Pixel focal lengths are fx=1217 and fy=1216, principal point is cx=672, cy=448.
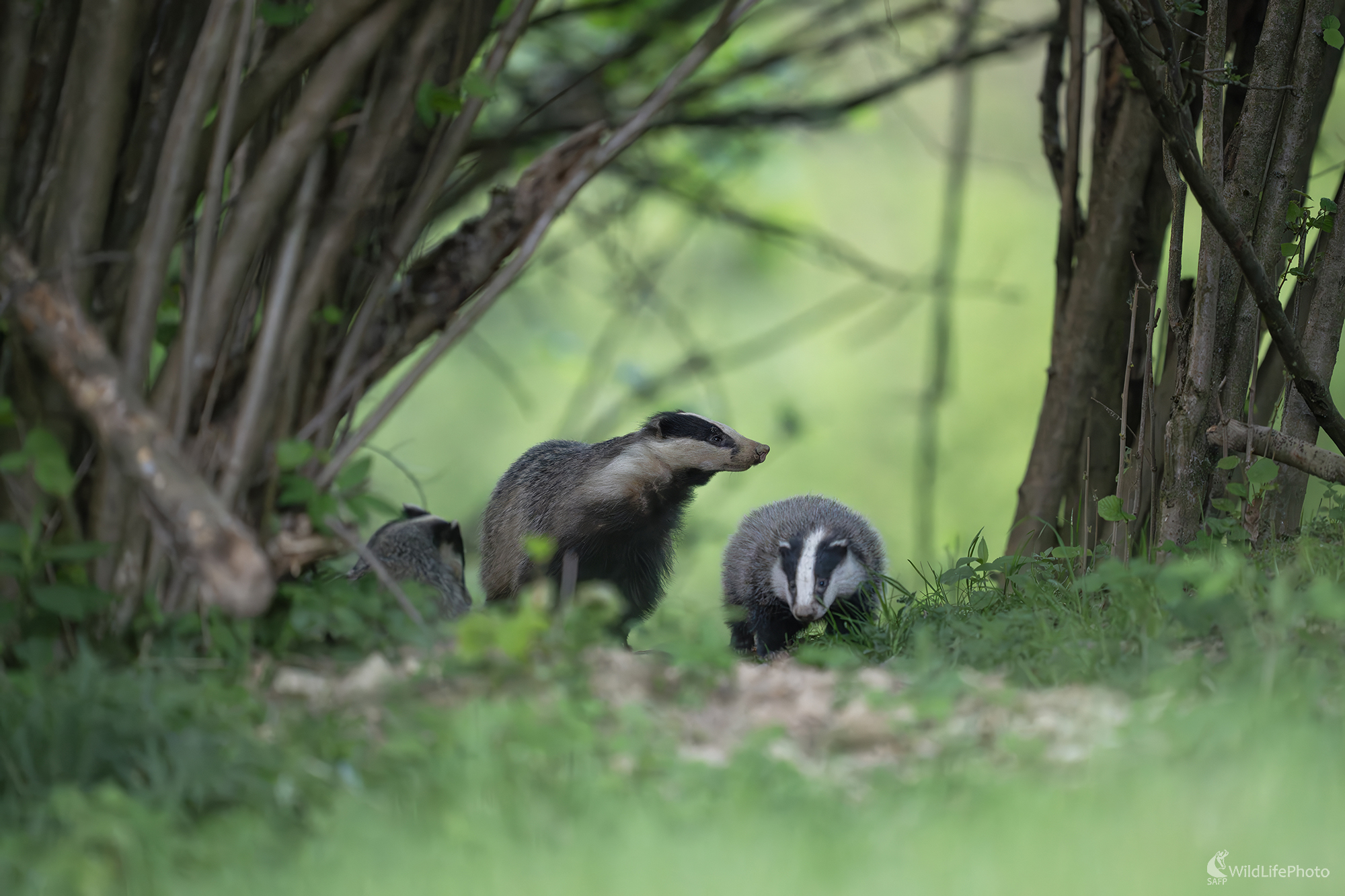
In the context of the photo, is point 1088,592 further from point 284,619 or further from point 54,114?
point 54,114

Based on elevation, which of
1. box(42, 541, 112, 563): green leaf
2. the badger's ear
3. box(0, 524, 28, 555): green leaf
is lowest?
the badger's ear

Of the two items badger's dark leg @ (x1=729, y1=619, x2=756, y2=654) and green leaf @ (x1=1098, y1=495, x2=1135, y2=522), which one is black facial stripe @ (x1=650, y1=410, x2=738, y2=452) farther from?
green leaf @ (x1=1098, y1=495, x2=1135, y2=522)

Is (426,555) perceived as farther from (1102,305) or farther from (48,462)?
(1102,305)

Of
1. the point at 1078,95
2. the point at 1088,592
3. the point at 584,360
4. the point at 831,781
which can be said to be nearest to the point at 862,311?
the point at 584,360

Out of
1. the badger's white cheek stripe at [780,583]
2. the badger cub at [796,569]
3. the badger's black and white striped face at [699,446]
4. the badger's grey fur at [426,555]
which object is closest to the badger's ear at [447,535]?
the badger's grey fur at [426,555]

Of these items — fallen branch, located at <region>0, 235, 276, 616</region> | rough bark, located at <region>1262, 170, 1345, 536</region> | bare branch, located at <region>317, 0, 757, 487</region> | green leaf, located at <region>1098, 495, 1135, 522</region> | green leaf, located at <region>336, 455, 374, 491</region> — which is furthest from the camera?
rough bark, located at <region>1262, 170, 1345, 536</region>

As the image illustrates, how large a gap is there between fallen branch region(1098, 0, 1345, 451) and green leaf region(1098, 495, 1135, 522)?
67cm

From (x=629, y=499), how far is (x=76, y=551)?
2672 millimetres

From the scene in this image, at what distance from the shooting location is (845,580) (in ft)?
16.6

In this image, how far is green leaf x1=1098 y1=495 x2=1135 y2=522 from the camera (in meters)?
3.87

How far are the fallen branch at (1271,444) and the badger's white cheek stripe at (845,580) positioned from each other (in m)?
1.66

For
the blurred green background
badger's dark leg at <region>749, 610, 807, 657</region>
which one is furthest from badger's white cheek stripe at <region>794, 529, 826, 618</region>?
the blurred green background

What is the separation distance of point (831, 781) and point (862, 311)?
1649cm

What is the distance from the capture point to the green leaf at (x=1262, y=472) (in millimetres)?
3652
